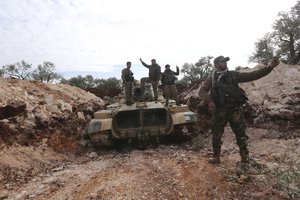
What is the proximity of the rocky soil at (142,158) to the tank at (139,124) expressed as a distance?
0.34 m

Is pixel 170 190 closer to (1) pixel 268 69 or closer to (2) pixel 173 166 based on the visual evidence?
(2) pixel 173 166

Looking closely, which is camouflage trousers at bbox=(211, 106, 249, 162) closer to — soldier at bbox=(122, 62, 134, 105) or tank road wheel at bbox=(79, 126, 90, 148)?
soldier at bbox=(122, 62, 134, 105)

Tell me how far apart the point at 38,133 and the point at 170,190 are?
5363 millimetres

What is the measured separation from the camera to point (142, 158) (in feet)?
25.6

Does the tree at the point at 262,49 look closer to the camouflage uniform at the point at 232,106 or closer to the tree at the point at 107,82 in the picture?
the tree at the point at 107,82

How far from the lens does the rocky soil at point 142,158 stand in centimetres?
542

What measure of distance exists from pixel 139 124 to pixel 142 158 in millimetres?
1868

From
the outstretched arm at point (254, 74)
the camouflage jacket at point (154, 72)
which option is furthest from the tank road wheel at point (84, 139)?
the outstretched arm at point (254, 74)

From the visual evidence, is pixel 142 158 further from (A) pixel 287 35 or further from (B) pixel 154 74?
(A) pixel 287 35

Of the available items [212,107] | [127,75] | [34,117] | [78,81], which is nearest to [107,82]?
[78,81]

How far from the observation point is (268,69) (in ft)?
19.3

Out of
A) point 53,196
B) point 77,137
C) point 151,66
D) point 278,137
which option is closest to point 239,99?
point 53,196

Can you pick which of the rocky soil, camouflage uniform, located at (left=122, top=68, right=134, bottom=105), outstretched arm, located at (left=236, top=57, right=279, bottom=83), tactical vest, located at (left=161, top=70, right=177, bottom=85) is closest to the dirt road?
the rocky soil

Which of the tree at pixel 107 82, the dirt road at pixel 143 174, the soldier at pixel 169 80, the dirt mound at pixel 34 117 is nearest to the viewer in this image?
the dirt road at pixel 143 174
